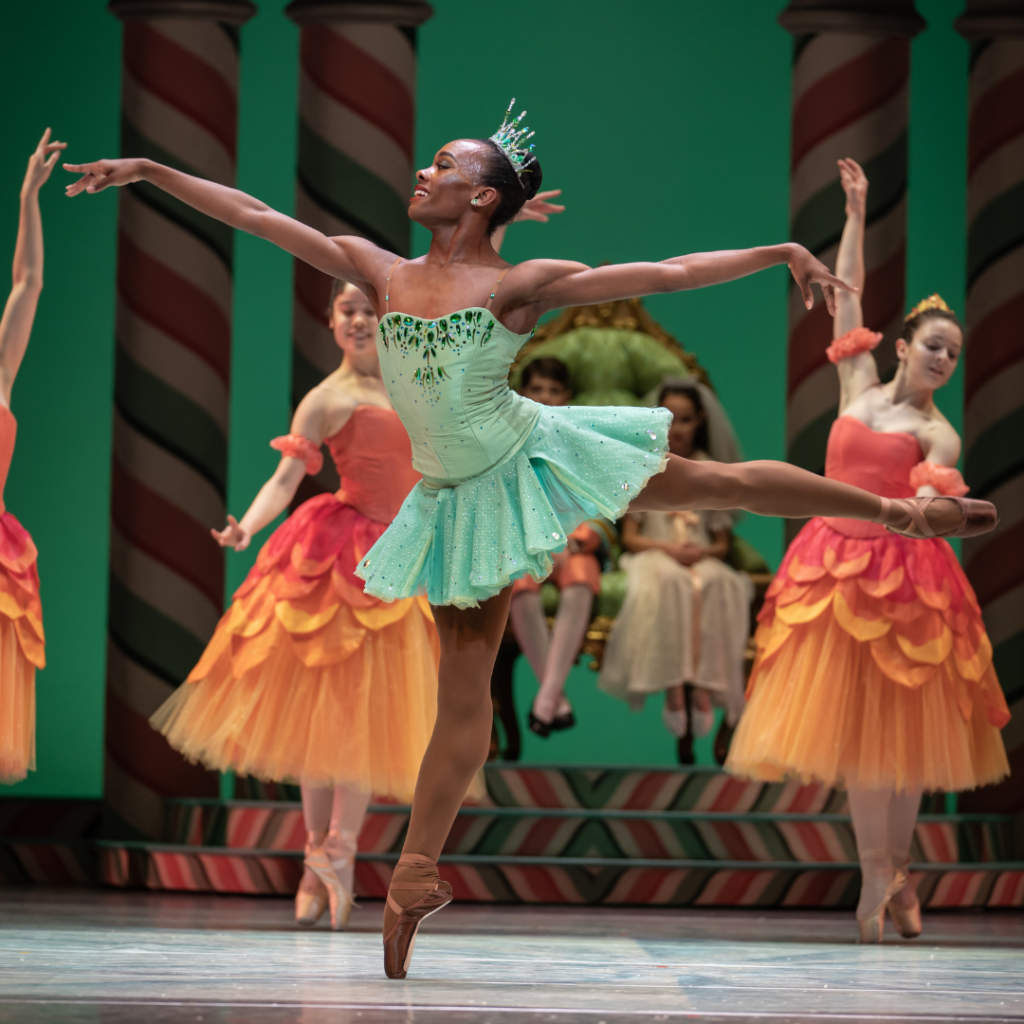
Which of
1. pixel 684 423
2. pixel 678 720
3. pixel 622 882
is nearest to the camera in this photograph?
pixel 622 882

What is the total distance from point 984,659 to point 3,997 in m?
2.80

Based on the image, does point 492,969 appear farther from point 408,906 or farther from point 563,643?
point 563,643

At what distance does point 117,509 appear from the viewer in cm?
562

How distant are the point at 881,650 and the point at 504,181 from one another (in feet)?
5.85

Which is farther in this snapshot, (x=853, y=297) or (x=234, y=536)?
(x=853, y=297)

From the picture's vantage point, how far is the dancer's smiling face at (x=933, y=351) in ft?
14.1

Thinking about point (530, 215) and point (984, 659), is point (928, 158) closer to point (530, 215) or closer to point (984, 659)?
point (984, 659)

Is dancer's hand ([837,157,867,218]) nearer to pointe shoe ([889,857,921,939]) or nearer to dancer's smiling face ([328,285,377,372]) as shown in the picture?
dancer's smiling face ([328,285,377,372])

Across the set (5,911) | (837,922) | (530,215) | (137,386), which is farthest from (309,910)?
(137,386)

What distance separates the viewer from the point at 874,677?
4129 millimetres

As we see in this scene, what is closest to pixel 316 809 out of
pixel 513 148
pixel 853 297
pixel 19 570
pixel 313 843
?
pixel 313 843

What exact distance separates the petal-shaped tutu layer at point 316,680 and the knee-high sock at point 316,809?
0.23 ft

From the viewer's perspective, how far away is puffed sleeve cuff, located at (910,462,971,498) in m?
4.09

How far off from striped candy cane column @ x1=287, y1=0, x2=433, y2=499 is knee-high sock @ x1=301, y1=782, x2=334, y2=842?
1807mm
